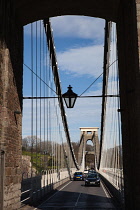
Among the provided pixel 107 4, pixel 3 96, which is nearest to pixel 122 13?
pixel 107 4

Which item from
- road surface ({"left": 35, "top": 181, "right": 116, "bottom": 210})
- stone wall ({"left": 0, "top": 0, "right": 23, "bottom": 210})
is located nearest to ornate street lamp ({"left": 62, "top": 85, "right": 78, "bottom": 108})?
stone wall ({"left": 0, "top": 0, "right": 23, "bottom": 210})

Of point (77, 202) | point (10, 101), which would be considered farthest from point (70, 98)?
point (77, 202)

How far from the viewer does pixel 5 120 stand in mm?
9117

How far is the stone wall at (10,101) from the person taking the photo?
29.8 ft

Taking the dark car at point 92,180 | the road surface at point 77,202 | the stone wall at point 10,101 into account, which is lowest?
the dark car at point 92,180

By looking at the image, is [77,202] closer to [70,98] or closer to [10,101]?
[70,98]

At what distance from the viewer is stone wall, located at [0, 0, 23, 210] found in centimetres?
908

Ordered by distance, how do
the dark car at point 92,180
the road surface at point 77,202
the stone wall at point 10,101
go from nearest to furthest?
the stone wall at point 10,101 → the road surface at point 77,202 → the dark car at point 92,180

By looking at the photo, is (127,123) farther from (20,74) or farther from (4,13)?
(4,13)

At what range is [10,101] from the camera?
9.72 m

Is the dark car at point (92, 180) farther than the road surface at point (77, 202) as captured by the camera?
Yes

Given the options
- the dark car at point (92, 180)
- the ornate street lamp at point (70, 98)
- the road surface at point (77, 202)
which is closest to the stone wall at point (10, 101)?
the ornate street lamp at point (70, 98)

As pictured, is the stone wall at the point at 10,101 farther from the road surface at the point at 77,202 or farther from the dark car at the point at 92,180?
the dark car at the point at 92,180

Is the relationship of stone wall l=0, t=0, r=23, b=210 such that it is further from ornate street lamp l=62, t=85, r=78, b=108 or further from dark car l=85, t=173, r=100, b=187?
dark car l=85, t=173, r=100, b=187
